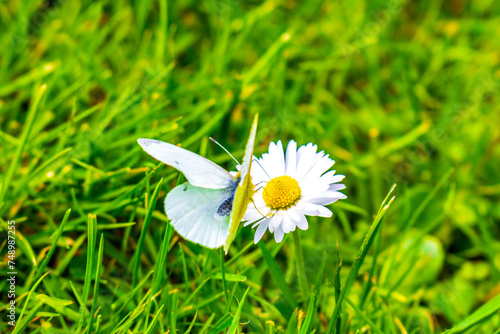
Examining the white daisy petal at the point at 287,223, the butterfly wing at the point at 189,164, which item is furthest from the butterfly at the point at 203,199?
the white daisy petal at the point at 287,223

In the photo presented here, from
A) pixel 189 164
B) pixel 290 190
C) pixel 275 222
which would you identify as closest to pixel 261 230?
pixel 275 222

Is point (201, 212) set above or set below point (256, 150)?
below

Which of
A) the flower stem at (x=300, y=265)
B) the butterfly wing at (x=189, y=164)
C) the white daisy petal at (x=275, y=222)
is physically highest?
the butterfly wing at (x=189, y=164)

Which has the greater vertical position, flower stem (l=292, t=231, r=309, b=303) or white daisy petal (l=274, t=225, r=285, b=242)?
white daisy petal (l=274, t=225, r=285, b=242)

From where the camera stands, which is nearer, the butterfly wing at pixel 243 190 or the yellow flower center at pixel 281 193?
the butterfly wing at pixel 243 190

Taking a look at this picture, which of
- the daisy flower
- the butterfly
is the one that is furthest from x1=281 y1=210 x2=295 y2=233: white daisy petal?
the butterfly

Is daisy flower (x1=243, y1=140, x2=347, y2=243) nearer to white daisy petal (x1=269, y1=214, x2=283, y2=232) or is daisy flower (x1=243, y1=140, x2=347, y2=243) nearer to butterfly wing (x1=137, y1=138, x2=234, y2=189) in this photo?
white daisy petal (x1=269, y1=214, x2=283, y2=232)

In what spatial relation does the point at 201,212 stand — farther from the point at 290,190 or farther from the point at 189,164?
the point at 290,190

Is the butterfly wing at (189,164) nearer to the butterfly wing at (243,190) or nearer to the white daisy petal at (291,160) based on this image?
the butterfly wing at (243,190)
